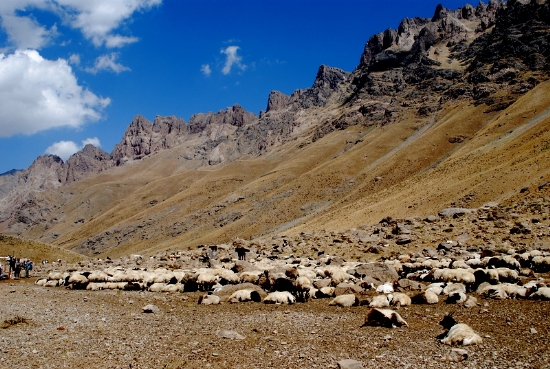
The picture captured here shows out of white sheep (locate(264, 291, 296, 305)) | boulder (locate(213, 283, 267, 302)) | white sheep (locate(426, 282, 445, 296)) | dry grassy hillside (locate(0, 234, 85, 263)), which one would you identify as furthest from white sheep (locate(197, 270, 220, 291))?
dry grassy hillside (locate(0, 234, 85, 263))

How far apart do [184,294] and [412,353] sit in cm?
1637

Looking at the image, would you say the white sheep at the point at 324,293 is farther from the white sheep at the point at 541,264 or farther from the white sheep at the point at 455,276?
the white sheep at the point at 541,264

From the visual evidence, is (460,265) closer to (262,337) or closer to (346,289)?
(346,289)

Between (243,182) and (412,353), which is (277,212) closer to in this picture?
(243,182)

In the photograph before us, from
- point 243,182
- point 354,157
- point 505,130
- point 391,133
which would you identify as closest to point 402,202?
Result: point 505,130

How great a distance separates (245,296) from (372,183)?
93714 mm

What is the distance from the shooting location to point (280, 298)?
69.8 feet

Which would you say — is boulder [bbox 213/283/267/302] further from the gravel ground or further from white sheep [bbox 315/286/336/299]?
white sheep [bbox 315/286/336/299]

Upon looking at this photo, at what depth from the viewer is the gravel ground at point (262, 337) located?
40.7 feet

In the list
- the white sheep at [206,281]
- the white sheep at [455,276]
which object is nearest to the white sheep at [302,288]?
the white sheep at [206,281]

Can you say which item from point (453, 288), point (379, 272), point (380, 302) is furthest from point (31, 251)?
point (453, 288)

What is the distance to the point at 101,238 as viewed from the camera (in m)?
158

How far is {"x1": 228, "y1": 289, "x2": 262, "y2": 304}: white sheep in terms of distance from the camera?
21.7m

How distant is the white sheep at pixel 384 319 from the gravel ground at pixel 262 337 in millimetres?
331
